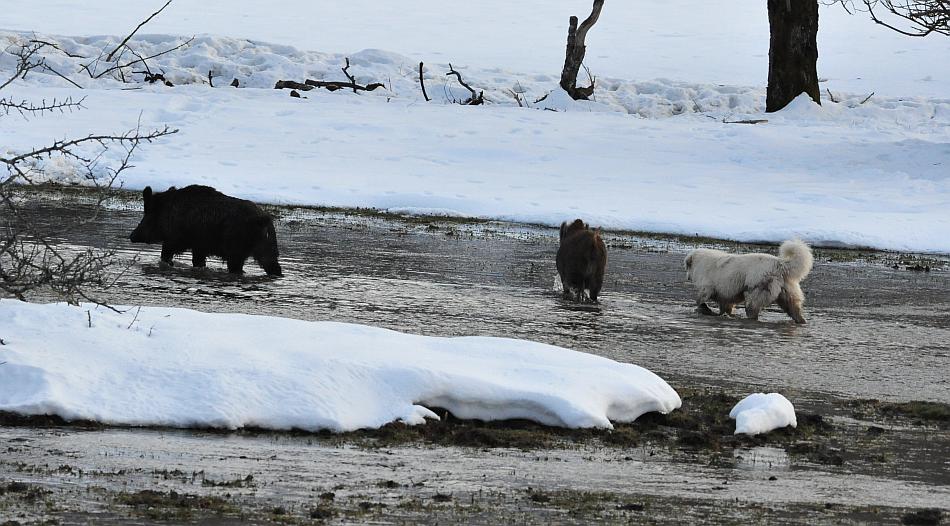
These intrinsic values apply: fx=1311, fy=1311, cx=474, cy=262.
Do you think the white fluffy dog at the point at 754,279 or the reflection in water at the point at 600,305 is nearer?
the reflection in water at the point at 600,305

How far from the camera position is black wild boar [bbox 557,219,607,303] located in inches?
551

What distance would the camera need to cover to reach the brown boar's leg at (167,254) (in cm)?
1534

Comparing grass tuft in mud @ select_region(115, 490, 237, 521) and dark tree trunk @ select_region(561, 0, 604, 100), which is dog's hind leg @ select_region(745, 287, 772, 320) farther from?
dark tree trunk @ select_region(561, 0, 604, 100)

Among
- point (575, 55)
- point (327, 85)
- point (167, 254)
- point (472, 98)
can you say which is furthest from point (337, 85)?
point (167, 254)

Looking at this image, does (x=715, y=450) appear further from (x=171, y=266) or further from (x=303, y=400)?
(x=171, y=266)

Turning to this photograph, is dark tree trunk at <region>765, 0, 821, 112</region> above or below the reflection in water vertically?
above

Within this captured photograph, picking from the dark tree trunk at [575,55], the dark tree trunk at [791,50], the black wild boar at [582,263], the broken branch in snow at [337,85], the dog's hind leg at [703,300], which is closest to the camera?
the black wild boar at [582,263]

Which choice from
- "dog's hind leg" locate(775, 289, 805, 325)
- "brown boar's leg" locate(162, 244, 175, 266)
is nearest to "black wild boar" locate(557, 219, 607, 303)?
"dog's hind leg" locate(775, 289, 805, 325)

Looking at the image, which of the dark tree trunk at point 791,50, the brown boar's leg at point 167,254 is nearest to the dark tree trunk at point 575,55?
the dark tree trunk at point 791,50

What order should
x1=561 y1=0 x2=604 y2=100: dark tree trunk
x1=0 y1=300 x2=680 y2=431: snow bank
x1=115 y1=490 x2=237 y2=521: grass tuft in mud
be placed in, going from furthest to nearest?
x1=561 y1=0 x2=604 y2=100: dark tree trunk
x1=0 y1=300 x2=680 y2=431: snow bank
x1=115 y1=490 x2=237 y2=521: grass tuft in mud

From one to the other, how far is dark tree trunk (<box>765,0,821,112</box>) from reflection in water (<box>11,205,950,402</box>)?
46.0ft

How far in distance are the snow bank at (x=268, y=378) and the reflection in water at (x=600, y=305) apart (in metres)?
1.60

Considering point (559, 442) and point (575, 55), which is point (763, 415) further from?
point (575, 55)

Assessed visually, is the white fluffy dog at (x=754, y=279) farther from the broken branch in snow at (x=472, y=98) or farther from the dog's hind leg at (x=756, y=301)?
the broken branch in snow at (x=472, y=98)
